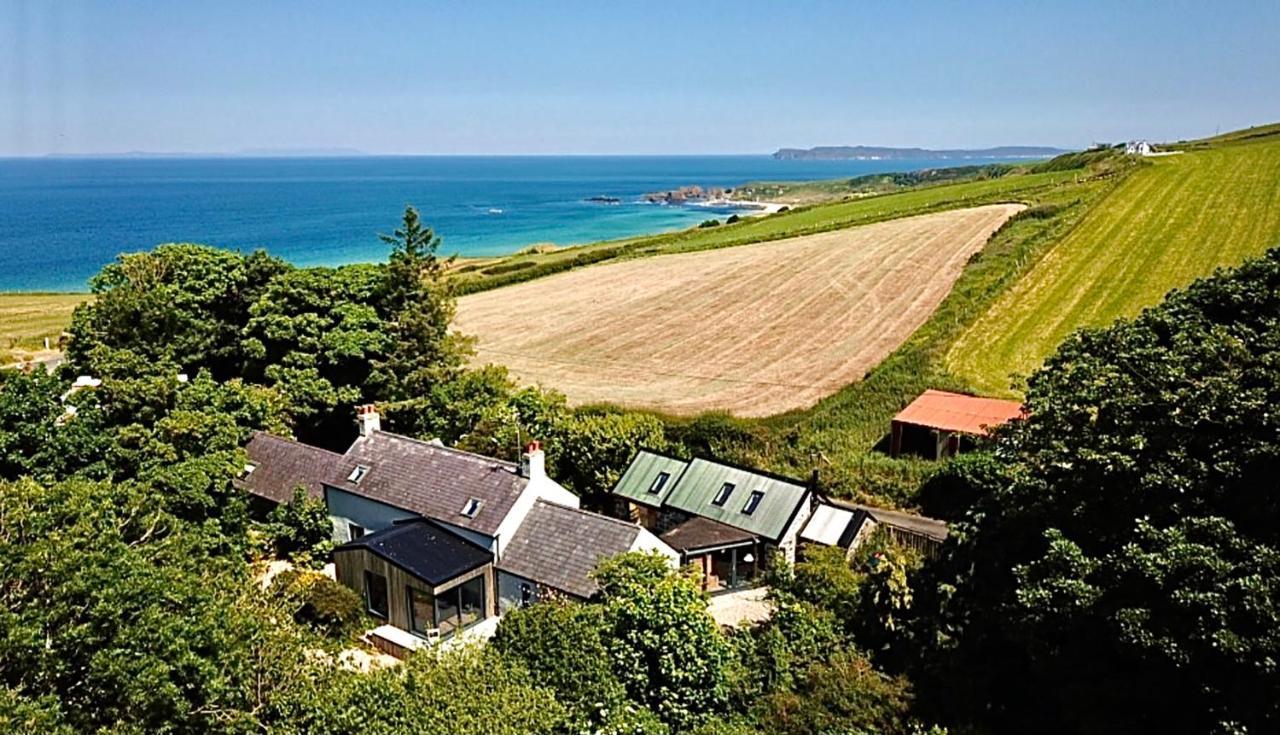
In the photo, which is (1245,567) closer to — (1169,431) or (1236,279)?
(1169,431)

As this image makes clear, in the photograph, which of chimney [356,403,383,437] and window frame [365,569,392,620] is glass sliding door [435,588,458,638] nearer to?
window frame [365,569,392,620]

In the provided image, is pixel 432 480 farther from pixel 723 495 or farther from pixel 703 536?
pixel 723 495

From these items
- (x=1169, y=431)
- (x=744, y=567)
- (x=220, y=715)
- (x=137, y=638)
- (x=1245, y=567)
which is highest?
(x=1169, y=431)

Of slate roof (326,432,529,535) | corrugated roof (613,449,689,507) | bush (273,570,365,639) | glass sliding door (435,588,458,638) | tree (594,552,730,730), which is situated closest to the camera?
tree (594,552,730,730)

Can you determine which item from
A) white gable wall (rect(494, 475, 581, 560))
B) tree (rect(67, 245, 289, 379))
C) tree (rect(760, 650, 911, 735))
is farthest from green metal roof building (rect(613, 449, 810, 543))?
tree (rect(67, 245, 289, 379))

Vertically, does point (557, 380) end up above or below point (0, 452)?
below

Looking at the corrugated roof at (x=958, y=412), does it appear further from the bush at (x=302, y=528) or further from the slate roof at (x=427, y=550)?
the bush at (x=302, y=528)

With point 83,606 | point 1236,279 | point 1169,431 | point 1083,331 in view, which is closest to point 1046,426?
point 1169,431
